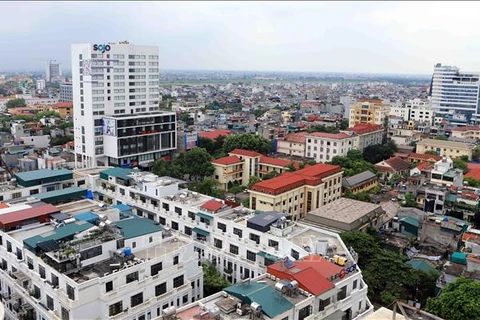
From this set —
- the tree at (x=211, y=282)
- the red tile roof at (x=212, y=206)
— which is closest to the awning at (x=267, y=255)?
the tree at (x=211, y=282)

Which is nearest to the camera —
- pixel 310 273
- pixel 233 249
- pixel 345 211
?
pixel 310 273

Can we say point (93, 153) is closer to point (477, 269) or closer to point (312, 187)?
point (312, 187)

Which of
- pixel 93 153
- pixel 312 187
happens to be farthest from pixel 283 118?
pixel 312 187

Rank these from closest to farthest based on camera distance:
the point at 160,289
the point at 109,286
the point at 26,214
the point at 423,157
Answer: the point at 109,286, the point at 160,289, the point at 26,214, the point at 423,157

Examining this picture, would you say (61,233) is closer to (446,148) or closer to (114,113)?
(114,113)

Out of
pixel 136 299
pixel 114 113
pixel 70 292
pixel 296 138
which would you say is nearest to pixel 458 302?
pixel 136 299

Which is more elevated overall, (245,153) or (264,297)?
(245,153)

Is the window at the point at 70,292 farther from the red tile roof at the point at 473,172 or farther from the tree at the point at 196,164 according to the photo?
the red tile roof at the point at 473,172

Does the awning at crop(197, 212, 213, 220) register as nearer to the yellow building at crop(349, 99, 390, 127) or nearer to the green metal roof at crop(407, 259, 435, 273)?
the green metal roof at crop(407, 259, 435, 273)
